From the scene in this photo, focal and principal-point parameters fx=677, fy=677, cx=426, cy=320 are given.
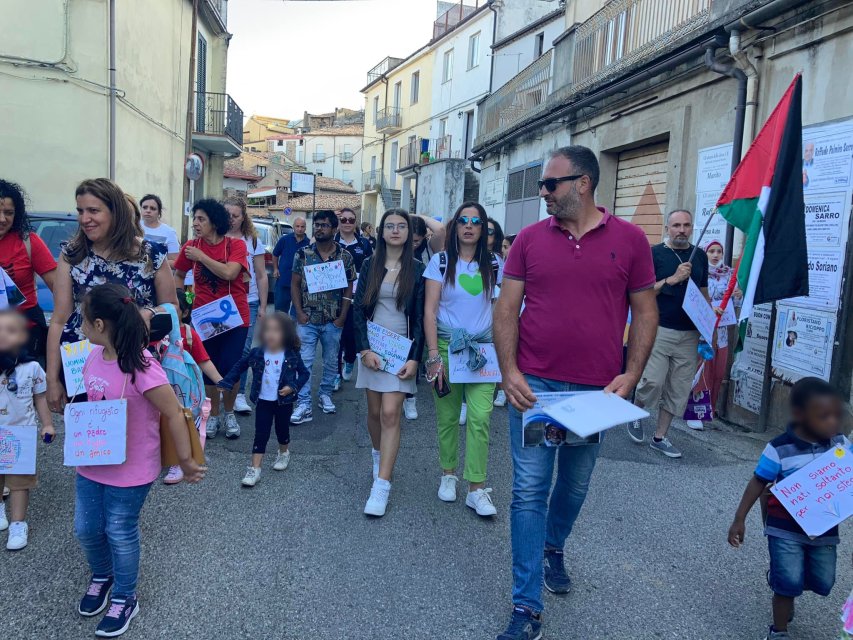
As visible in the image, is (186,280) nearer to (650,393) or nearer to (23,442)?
(23,442)

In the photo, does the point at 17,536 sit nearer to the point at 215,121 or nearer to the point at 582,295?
the point at 582,295

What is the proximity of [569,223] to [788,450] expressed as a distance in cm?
135

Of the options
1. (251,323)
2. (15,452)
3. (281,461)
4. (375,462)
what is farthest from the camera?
(251,323)

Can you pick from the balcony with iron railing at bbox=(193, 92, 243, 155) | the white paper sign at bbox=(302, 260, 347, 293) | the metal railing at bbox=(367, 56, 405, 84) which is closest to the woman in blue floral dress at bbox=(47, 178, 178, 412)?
the white paper sign at bbox=(302, 260, 347, 293)

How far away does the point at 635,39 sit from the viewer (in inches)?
412

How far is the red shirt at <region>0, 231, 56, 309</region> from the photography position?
3961 millimetres

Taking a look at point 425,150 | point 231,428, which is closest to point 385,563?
point 231,428

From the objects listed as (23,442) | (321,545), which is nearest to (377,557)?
(321,545)

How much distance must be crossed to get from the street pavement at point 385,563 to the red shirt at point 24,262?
1.27m

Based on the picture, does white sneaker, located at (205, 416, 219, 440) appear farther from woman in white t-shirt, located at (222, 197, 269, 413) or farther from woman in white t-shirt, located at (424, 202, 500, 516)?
woman in white t-shirt, located at (424, 202, 500, 516)

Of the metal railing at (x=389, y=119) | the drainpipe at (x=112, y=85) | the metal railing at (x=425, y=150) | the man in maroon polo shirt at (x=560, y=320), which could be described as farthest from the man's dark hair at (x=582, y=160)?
the metal railing at (x=389, y=119)

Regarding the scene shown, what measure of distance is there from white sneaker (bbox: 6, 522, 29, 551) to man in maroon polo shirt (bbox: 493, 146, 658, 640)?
8.21 ft

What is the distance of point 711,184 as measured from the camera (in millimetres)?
7684

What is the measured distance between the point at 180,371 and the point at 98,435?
61 cm
